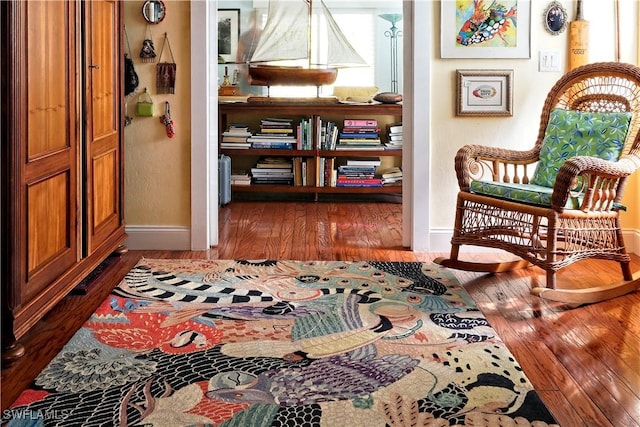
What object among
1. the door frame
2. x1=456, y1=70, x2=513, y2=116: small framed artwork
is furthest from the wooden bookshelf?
x1=456, y1=70, x2=513, y2=116: small framed artwork

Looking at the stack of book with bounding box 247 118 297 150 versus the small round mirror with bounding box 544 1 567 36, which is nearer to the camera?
the small round mirror with bounding box 544 1 567 36

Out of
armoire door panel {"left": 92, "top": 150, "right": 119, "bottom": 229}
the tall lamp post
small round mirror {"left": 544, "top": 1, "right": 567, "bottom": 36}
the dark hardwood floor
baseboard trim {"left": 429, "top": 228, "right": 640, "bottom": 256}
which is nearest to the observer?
the dark hardwood floor

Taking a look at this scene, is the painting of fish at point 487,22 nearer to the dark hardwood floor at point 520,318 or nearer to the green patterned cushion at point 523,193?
the green patterned cushion at point 523,193

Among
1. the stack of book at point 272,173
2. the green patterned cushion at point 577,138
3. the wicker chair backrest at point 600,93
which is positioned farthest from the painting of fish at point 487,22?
the stack of book at point 272,173

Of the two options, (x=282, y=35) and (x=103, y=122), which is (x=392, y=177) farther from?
(x=103, y=122)

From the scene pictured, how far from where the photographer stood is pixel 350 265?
13.8 ft

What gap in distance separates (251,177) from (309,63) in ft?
4.43

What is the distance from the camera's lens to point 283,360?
8.87ft

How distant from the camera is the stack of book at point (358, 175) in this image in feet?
22.1

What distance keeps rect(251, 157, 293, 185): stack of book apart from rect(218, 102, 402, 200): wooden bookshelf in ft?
0.21

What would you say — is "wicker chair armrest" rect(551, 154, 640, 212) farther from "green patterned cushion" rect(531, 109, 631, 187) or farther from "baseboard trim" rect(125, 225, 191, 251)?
"baseboard trim" rect(125, 225, 191, 251)

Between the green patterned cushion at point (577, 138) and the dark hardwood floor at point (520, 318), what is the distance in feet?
1.79

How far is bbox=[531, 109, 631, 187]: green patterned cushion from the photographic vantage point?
12.8 ft

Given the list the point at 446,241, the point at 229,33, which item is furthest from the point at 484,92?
the point at 229,33
